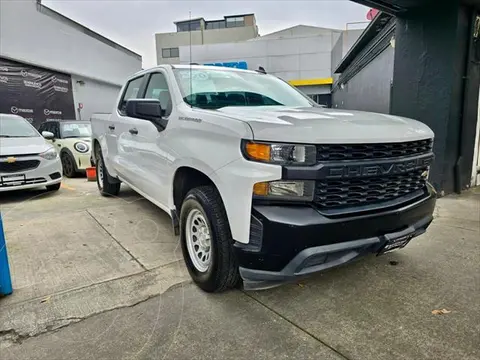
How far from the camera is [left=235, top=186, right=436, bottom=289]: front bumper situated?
2.08 meters

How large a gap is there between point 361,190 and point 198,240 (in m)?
1.32

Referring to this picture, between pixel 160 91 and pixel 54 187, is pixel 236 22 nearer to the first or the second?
pixel 54 187

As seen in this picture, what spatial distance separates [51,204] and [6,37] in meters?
9.53

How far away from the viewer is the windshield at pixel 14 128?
6.63m

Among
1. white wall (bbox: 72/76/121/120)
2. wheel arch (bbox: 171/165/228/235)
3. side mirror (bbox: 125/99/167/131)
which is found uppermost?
white wall (bbox: 72/76/121/120)

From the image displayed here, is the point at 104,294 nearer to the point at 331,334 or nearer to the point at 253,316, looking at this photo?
the point at 253,316

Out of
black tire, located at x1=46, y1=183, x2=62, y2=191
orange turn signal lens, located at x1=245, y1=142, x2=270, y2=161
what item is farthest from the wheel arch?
black tire, located at x1=46, y1=183, x2=62, y2=191

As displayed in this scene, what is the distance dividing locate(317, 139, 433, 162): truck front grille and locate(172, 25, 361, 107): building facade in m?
21.4

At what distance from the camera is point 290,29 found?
33.0 metres

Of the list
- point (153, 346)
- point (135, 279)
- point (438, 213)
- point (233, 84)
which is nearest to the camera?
point (153, 346)

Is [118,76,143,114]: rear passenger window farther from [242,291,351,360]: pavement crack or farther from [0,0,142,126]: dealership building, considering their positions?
[0,0,142,126]: dealership building

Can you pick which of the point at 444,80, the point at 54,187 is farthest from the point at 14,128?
the point at 444,80

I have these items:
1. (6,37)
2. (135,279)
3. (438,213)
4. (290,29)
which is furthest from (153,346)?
(290,29)

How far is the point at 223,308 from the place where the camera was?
2.56m
